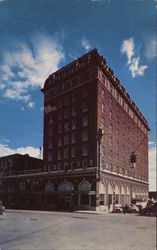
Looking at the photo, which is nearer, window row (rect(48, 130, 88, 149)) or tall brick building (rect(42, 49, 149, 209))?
tall brick building (rect(42, 49, 149, 209))

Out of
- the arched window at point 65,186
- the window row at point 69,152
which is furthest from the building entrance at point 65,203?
the window row at point 69,152

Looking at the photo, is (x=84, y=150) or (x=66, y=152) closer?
(x=84, y=150)

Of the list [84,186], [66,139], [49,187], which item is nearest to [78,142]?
[66,139]

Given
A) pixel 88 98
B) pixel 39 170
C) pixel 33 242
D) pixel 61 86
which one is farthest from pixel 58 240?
pixel 39 170

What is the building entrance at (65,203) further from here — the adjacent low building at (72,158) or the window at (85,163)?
the window at (85,163)

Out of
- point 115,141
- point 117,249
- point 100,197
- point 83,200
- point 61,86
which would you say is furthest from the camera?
point 83,200

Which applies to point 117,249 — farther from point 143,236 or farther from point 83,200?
point 83,200

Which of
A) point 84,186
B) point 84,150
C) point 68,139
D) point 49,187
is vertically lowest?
point 49,187

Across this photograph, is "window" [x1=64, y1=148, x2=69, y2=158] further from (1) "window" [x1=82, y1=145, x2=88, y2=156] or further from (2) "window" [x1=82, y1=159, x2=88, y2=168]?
(2) "window" [x1=82, y1=159, x2=88, y2=168]

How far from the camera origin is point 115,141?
19.4 m

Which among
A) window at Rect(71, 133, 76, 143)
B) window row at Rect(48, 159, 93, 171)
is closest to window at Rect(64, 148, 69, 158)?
window row at Rect(48, 159, 93, 171)

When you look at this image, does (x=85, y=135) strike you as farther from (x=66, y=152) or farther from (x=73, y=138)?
→ (x=66, y=152)

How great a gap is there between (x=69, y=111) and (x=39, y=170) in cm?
1471

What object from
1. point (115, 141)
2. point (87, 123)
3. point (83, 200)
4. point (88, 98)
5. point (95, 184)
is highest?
point (88, 98)
